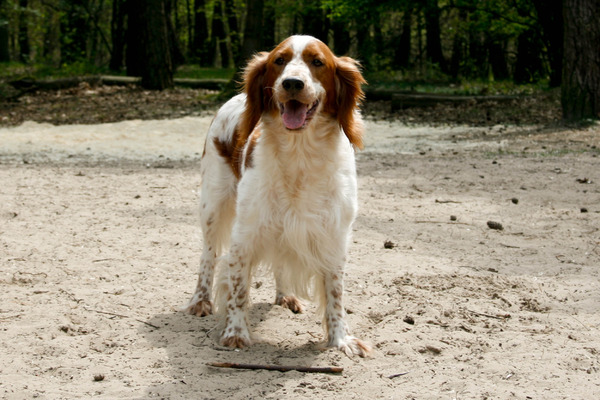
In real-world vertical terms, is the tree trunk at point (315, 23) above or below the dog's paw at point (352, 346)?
above

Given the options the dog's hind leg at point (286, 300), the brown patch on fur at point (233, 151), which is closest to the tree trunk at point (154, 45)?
the brown patch on fur at point (233, 151)

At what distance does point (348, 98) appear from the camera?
3.84m

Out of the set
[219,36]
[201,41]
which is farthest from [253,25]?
[219,36]

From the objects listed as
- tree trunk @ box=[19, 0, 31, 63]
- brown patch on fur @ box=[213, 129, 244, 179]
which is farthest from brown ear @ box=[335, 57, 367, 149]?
tree trunk @ box=[19, 0, 31, 63]

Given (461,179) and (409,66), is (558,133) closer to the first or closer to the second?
(461,179)

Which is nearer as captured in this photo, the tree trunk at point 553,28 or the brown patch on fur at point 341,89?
the brown patch on fur at point 341,89

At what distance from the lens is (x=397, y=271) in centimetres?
509

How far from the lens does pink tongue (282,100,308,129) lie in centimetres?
360

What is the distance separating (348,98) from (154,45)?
15.5 meters

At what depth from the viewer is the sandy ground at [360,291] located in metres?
3.30

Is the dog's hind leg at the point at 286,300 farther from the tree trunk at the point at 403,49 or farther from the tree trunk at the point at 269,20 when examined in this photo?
the tree trunk at the point at 269,20

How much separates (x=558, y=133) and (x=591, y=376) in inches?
346

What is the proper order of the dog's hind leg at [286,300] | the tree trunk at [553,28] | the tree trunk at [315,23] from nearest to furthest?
the dog's hind leg at [286,300]
the tree trunk at [553,28]
the tree trunk at [315,23]

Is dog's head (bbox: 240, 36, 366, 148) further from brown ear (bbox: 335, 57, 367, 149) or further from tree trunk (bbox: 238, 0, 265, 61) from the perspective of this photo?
tree trunk (bbox: 238, 0, 265, 61)
